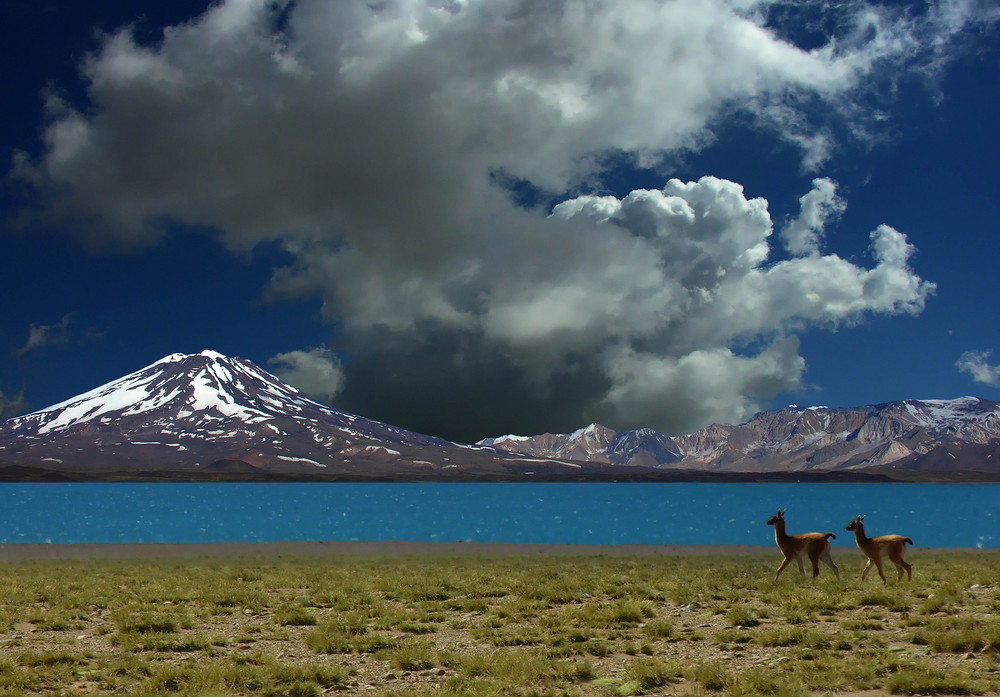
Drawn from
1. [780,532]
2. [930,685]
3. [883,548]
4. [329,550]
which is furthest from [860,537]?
[329,550]

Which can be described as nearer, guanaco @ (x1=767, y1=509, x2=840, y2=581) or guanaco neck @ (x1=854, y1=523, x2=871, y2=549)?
guanaco neck @ (x1=854, y1=523, x2=871, y2=549)

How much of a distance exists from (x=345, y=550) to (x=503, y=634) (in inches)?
1236

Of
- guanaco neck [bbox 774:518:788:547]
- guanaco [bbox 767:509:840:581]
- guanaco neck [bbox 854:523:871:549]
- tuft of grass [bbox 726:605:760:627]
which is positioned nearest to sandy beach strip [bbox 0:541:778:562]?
guanaco [bbox 767:509:840:581]

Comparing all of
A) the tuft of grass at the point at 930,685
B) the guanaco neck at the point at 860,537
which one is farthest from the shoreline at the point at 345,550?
the tuft of grass at the point at 930,685

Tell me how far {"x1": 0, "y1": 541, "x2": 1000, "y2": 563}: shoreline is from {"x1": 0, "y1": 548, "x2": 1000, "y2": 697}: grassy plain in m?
14.4

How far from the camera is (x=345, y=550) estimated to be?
150ft

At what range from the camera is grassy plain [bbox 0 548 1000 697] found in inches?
489

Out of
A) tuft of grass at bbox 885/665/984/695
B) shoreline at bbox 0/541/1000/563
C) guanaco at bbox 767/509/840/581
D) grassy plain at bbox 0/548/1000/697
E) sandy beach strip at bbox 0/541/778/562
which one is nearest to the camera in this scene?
tuft of grass at bbox 885/665/984/695

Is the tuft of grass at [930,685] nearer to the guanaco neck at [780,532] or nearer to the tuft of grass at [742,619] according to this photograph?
the tuft of grass at [742,619]

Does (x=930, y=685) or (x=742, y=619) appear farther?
(x=742, y=619)

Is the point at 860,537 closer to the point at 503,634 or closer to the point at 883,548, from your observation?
the point at 883,548

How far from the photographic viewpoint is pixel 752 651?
571 inches

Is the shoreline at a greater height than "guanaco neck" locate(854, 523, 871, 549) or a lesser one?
lesser

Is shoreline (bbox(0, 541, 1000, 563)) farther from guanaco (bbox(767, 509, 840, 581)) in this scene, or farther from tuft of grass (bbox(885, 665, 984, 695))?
tuft of grass (bbox(885, 665, 984, 695))
